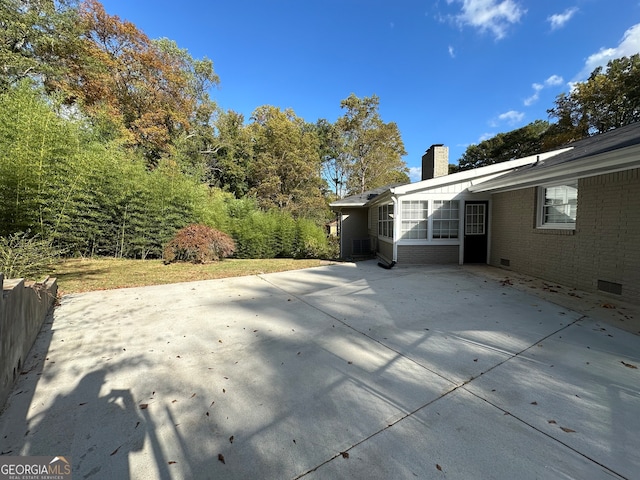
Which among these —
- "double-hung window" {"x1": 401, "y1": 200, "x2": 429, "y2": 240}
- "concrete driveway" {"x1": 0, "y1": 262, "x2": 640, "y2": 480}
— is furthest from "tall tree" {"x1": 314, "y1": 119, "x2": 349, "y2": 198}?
"concrete driveway" {"x1": 0, "y1": 262, "x2": 640, "y2": 480}

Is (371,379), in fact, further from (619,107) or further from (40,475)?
(619,107)

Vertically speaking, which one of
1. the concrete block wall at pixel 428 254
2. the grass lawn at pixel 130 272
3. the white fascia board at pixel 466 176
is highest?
the white fascia board at pixel 466 176

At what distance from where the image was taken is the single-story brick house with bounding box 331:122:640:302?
15.3ft

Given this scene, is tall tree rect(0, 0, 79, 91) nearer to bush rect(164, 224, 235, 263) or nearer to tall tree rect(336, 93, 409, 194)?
bush rect(164, 224, 235, 263)

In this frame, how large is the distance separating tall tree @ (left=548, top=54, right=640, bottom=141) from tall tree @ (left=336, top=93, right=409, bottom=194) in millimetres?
11832

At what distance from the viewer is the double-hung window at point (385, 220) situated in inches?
370

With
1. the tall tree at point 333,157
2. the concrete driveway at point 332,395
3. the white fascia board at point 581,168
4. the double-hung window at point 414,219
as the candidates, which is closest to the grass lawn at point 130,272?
the concrete driveway at point 332,395

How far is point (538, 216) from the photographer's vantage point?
21.5ft

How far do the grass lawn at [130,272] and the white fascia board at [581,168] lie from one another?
6.34 meters

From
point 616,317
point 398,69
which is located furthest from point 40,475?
point 398,69

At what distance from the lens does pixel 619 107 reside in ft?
49.7

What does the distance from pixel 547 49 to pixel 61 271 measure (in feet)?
66.7

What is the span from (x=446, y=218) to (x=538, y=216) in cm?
234

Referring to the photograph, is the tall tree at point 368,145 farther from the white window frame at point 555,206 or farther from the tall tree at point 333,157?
the white window frame at point 555,206
